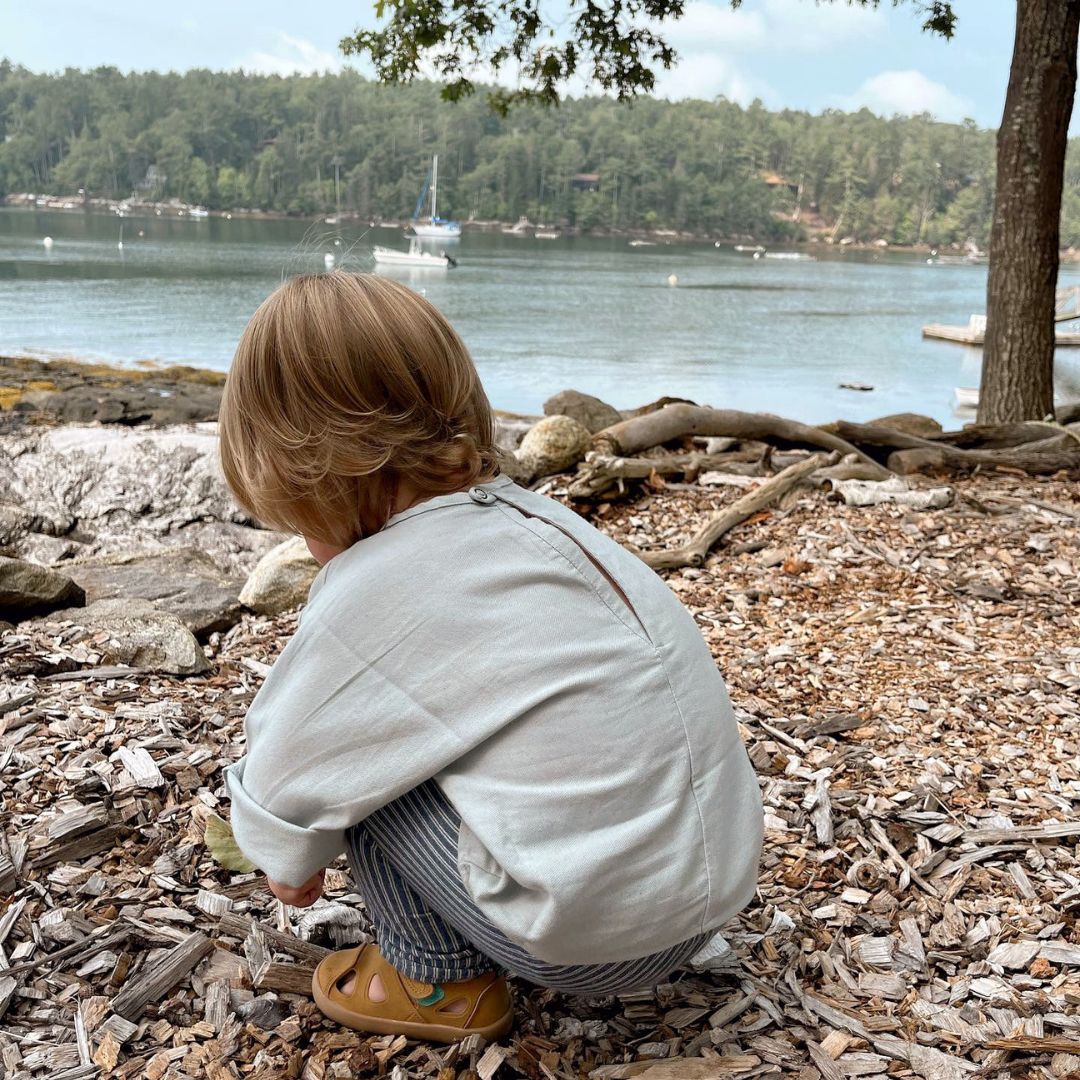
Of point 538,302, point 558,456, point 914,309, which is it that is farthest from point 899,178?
point 558,456

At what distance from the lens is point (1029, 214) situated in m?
6.69

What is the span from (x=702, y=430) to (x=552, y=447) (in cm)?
90

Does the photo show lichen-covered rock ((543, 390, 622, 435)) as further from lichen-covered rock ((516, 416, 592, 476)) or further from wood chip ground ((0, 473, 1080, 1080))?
wood chip ground ((0, 473, 1080, 1080))

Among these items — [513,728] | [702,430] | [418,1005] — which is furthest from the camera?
[702,430]

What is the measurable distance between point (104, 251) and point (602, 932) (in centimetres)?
4565

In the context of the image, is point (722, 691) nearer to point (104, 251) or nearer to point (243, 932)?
point (243, 932)

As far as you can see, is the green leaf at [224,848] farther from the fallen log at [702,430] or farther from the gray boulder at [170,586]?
the fallen log at [702,430]

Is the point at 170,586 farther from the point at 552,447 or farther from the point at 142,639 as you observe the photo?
the point at 552,447

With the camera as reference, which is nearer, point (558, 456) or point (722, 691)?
point (722, 691)

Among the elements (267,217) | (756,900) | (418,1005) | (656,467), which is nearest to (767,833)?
(756,900)

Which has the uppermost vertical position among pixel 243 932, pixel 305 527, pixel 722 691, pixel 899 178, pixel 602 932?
pixel 899 178

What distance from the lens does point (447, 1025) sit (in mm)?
1756

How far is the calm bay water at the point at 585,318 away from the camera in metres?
14.5

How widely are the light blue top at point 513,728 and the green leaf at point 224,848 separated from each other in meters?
0.79
